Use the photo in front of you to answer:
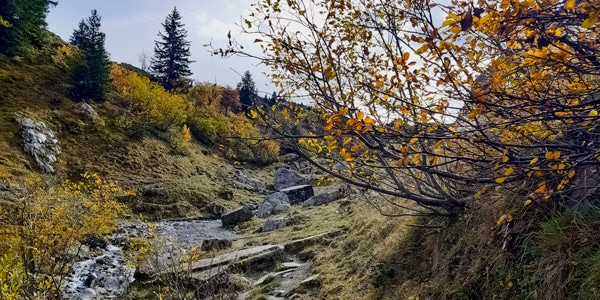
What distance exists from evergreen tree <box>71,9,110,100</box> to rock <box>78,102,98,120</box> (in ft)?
6.51

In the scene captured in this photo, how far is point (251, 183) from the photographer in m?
34.8

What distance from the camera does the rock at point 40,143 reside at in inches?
849

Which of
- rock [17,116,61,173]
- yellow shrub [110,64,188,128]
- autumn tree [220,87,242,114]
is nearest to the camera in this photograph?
rock [17,116,61,173]

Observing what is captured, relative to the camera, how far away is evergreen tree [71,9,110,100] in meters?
31.7

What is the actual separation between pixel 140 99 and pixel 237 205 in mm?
15946

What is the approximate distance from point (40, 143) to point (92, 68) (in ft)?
38.5

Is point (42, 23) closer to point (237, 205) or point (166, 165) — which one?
point (166, 165)

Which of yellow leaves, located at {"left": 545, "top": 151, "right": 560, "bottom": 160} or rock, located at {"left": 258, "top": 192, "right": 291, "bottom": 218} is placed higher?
yellow leaves, located at {"left": 545, "top": 151, "right": 560, "bottom": 160}

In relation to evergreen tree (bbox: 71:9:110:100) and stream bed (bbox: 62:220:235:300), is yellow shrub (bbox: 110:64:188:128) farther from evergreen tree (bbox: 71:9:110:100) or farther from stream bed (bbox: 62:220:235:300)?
stream bed (bbox: 62:220:235:300)

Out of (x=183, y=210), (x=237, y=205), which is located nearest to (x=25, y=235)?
(x=183, y=210)

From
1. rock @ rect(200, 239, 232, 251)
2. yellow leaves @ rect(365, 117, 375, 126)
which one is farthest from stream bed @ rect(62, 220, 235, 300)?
yellow leaves @ rect(365, 117, 375, 126)

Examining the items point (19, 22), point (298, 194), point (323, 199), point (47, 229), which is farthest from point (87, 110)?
point (47, 229)

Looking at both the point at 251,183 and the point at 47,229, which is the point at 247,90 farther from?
the point at 251,183

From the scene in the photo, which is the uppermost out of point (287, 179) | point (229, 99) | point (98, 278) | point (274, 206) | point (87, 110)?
point (229, 99)
